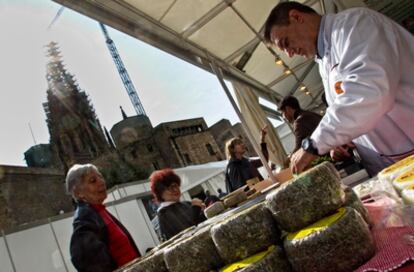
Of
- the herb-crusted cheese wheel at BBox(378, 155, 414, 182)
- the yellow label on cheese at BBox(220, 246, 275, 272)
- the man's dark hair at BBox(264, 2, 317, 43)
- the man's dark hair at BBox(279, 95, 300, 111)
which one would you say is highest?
the man's dark hair at BBox(264, 2, 317, 43)

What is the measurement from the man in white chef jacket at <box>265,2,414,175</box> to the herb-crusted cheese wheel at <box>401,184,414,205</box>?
347 millimetres

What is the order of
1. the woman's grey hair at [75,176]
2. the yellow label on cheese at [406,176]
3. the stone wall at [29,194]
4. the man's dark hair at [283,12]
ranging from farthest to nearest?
the stone wall at [29,194]
the woman's grey hair at [75,176]
the man's dark hair at [283,12]
the yellow label on cheese at [406,176]

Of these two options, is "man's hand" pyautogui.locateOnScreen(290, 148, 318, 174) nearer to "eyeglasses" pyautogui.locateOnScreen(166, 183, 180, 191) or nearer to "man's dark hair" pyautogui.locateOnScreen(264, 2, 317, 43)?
"man's dark hair" pyautogui.locateOnScreen(264, 2, 317, 43)

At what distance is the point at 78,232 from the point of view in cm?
181

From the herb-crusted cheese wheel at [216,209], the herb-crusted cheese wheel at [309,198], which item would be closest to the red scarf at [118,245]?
the herb-crusted cheese wheel at [216,209]

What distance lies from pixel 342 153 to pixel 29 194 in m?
24.8

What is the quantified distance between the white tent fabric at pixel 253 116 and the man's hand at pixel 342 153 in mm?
3894

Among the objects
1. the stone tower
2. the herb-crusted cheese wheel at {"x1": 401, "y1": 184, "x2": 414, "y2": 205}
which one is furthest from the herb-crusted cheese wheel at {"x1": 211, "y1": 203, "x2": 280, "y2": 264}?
the stone tower

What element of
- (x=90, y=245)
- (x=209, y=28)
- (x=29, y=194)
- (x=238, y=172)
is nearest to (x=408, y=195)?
(x=90, y=245)

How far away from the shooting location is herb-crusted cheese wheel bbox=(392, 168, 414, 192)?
699 millimetres

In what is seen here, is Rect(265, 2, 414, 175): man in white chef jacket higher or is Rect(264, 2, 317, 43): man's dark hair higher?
Rect(264, 2, 317, 43): man's dark hair

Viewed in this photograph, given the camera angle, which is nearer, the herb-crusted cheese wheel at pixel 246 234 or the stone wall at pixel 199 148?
the herb-crusted cheese wheel at pixel 246 234

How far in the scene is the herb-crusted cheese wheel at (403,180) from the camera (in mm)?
699

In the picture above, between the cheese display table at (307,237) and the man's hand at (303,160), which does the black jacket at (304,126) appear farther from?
the cheese display table at (307,237)
